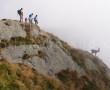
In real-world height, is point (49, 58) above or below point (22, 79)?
above

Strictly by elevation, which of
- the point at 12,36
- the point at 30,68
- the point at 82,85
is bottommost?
the point at 82,85

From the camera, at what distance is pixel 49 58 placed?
6800 cm

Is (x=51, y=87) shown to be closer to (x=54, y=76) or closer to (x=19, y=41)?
(x=54, y=76)

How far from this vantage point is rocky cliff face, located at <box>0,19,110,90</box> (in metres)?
63.8

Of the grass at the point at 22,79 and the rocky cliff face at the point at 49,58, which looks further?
the rocky cliff face at the point at 49,58

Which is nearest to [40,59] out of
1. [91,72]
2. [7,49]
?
[7,49]

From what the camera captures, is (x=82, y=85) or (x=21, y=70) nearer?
(x=21, y=70)

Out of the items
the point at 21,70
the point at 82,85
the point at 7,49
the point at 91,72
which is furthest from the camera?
the point at 91,72

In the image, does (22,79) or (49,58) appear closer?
(22,79)

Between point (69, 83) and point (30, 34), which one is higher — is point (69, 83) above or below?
below

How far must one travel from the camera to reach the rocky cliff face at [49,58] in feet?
209

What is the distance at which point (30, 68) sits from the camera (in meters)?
62.3

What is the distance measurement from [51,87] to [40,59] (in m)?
7.12

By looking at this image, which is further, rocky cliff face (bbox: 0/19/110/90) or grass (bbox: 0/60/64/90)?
rocky cliff face (bbox: 0/19/110/90)
